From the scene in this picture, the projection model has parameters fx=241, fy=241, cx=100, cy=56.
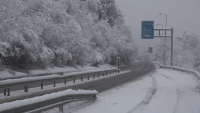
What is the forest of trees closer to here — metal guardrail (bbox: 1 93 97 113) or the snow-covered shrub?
the snow-covered shrub

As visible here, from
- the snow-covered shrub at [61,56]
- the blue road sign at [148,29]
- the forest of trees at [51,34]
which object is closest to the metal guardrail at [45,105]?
the forest of trees at [51,34]

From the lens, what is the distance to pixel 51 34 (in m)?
33.6

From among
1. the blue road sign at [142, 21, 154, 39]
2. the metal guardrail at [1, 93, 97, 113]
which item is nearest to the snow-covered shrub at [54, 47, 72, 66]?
the blue road sign at [142, 21, 154, 39]

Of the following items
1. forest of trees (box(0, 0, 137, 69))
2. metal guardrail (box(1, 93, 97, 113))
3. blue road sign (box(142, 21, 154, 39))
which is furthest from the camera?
blue road sign (box(142, 21, 154, 39))

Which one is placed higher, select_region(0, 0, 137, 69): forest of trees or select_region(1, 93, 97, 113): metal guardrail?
select_region(0, 0, 137, 69): forest of trees

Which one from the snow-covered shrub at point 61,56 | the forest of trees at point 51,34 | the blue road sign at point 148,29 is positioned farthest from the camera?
the snow-covered shrub at point 61,56

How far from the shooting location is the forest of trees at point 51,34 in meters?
24.1

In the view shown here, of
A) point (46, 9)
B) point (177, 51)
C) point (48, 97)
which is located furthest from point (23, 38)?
point (177, 51)

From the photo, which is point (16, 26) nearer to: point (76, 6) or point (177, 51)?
point (76, 6)

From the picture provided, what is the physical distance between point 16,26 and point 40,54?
6.05 meters

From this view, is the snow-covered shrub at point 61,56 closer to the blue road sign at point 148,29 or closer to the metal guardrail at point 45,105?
the blue road sign at point 148,29

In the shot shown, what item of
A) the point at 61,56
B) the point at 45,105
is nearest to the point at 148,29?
the point at 61,56

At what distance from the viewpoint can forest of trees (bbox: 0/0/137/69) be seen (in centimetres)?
2411

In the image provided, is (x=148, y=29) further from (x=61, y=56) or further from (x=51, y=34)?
(x=61, y=56)
